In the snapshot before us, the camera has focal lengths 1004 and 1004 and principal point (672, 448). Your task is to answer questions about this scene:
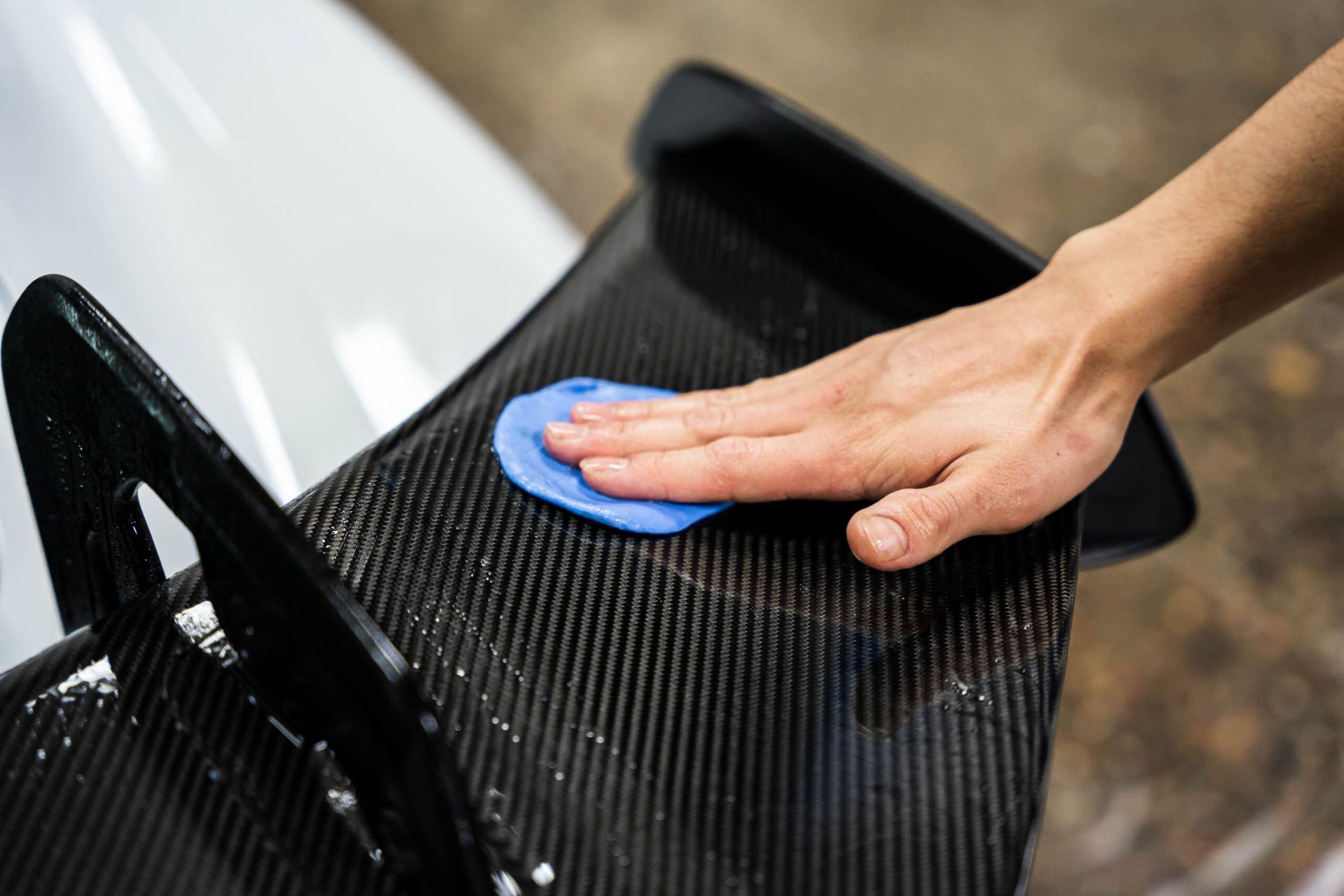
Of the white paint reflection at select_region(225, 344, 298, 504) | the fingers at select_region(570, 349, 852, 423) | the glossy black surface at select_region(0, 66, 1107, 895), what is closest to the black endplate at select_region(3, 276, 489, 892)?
the glossy black surface at select_region(0, 66, 1107, 895)

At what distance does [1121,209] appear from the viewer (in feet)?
6.24

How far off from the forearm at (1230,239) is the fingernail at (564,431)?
0.35 meters

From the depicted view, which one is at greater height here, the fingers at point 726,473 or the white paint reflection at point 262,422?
the white paint reflection at point 262,422

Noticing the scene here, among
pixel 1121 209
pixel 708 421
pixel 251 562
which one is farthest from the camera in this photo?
pixel 1121 209

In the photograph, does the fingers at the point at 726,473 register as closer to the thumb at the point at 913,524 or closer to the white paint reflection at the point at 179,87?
the thumb at the point at 913,524

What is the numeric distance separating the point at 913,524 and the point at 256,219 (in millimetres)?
590

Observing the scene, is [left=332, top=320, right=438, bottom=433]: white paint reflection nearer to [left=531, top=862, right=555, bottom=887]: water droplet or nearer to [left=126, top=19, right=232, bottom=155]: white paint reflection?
[left=126, top=19, right=232, bottom=155]: white paint reflection

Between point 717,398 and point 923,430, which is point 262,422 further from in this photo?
point 923,430

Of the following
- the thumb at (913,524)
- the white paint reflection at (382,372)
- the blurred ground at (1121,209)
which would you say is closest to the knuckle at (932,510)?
the thumb at (913,524)

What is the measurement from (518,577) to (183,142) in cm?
52

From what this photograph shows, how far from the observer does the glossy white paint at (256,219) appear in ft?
2.47

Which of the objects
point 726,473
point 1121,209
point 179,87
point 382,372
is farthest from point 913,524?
point 1121,209

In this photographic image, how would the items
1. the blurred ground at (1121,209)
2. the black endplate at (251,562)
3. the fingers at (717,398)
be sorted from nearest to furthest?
1. the black endplate at (251,562)
2. the fingers at (717,398)
3. the blurred ground at (1121,209)

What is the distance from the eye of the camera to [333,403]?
0.79m
